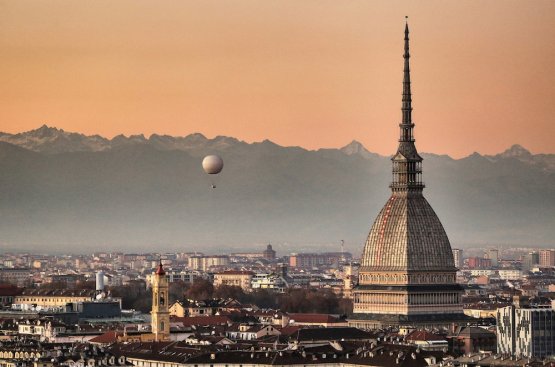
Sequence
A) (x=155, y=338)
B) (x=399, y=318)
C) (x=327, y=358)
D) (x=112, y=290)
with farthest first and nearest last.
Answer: (x=112, y=290) → (x=399, y=318) → (x=155, y=338) → (x=327, y=358)

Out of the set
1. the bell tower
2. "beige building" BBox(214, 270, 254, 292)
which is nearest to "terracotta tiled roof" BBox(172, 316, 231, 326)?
the bell tower

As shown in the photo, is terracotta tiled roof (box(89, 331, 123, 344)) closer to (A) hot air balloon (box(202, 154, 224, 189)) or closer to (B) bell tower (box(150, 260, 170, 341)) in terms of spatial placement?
(B) bell tower (box(150, 260, 170, 341))

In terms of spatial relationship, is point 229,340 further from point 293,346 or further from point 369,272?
point 369,272

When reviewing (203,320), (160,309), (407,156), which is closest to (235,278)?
(407,156)

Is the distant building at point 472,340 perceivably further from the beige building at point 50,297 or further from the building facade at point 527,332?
the beige building at point 50,297

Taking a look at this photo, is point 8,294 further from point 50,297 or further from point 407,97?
point 407,97

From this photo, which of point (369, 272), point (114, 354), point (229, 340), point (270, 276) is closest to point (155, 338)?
point (229, 340)
